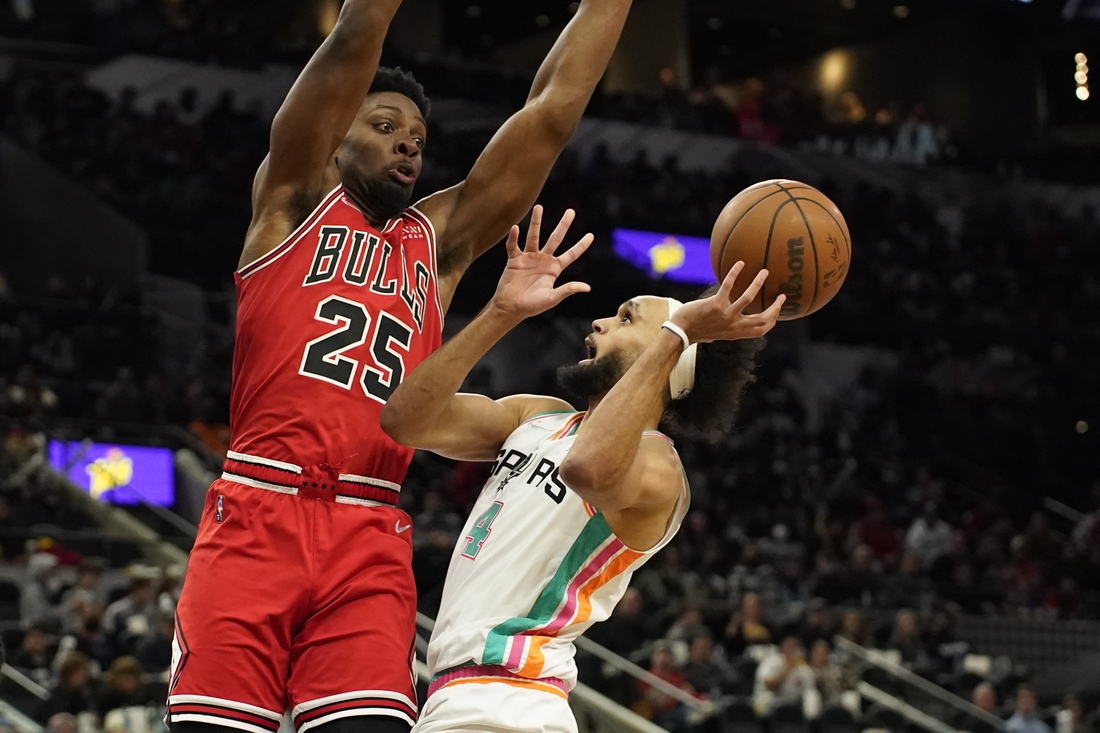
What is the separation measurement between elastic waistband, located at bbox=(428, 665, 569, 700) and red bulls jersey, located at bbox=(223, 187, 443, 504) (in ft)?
1.63

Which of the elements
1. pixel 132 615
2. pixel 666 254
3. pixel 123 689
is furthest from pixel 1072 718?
pixel 666 254

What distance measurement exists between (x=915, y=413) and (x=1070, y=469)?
243 cm

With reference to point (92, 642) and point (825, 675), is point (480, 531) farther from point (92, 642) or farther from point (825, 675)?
point (825, 675)

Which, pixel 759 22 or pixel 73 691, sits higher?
pixel 759 22

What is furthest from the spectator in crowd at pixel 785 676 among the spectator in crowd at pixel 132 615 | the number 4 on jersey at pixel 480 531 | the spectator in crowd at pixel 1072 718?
the number 4 on jersey at pixel 480 531

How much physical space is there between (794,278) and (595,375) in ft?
2.14

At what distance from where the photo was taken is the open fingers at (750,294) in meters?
3.63

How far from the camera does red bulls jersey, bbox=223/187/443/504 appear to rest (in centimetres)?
386

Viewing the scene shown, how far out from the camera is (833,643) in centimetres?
1348

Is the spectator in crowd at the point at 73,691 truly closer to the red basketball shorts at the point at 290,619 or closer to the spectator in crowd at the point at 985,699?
the red basketball shorts at the point at 290,619

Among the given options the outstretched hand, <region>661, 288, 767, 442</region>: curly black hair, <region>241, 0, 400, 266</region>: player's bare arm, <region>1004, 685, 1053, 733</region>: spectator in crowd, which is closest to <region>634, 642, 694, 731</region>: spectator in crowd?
<region>1004, 685, 1053, 733</region>: spectator in crowd

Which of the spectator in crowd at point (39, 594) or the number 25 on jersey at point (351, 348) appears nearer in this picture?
the number 25 on jersey at point (351, 348)

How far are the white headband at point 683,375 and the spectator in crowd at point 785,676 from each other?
307 inches

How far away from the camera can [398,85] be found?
14.1 feet
